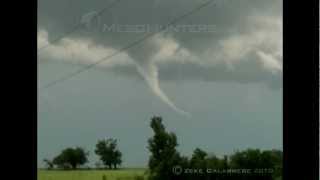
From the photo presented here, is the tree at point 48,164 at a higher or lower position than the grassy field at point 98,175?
higher

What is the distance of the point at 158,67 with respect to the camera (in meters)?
3.83

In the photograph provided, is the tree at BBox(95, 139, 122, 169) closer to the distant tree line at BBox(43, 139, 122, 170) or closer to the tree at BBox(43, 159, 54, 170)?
the distant tree line at BBox(43, 139, 122, 170)

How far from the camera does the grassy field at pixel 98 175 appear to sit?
386cm

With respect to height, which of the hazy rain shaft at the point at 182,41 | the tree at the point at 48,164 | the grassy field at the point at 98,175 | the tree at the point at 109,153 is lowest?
the grassy field at the point at 98,175

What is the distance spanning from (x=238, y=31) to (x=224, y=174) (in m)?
0.85

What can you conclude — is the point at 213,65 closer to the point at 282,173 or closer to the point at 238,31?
the point at 238,31

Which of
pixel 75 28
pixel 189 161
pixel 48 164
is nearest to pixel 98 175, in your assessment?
pixel 48 164

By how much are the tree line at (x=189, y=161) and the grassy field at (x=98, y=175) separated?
53 mm

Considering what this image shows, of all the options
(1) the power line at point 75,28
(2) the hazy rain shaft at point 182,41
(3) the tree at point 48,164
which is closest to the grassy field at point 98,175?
(3) the tree at point 48,164

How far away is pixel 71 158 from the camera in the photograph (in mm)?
3842

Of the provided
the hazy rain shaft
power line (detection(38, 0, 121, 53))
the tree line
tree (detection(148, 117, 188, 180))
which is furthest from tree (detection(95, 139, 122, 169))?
power line (detection(38, 0, 121, 53))

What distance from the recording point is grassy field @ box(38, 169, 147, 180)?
3857mm

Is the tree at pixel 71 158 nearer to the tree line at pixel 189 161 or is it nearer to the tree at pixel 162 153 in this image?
the tree line at pixel 189 161
